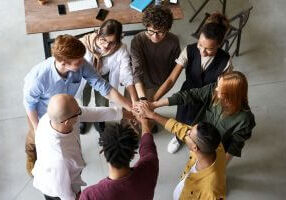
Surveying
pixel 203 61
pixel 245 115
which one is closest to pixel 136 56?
pixel 203 61

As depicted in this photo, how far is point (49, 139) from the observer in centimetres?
247

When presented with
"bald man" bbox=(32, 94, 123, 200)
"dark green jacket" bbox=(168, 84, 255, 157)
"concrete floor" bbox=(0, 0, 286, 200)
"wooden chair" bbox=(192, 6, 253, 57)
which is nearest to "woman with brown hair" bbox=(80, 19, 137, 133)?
"dark green jacket" bbox=(168, 84, 255, 157)

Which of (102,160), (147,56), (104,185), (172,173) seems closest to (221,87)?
(147,56)

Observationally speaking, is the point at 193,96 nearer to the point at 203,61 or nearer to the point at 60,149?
the point at 203,61

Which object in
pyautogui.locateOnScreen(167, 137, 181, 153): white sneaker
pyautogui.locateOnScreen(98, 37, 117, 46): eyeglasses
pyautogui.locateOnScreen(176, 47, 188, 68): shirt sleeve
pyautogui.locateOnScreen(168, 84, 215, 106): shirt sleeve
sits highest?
pyautogui.locateOnScreen(98, 37, 117, 46): eyeglasses

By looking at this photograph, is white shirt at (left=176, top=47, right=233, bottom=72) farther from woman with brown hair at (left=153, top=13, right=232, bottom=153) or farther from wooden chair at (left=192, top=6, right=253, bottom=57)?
wooden chair at (left=192, top=6, right=253, bottom=57)

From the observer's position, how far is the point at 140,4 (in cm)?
401

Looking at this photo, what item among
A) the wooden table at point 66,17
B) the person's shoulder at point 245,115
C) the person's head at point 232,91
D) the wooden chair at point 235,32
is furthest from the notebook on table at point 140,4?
the person's shoulder at point 245,115

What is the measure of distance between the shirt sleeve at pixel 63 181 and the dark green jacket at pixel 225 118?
98cm

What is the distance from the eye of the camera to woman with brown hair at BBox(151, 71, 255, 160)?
2663mm

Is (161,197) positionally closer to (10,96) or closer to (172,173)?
(172,173)

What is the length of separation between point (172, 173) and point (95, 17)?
5.27 feet

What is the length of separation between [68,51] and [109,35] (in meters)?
0.42

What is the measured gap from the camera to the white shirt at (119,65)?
125 inches
